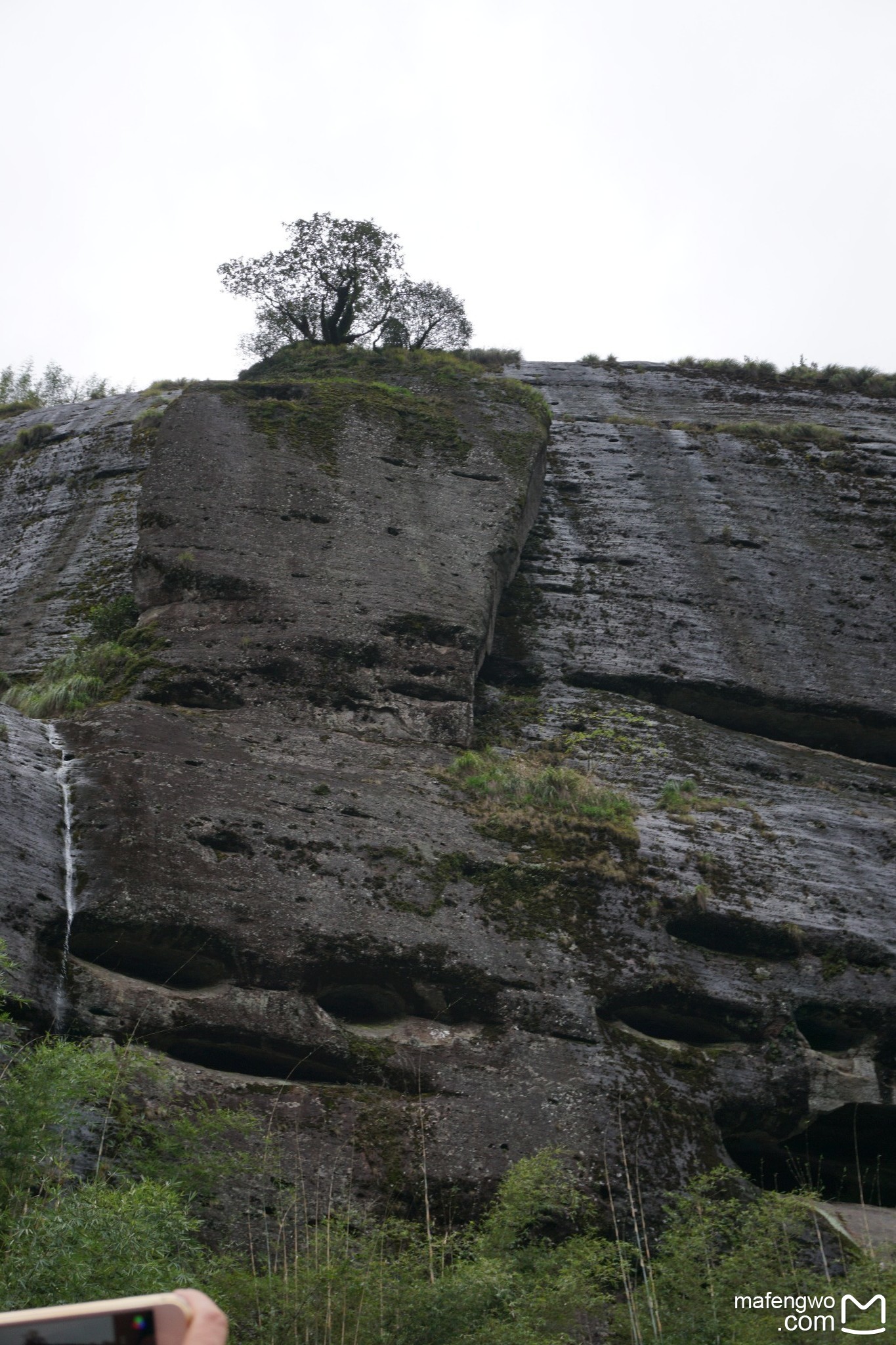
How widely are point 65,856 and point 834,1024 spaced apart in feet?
26.7

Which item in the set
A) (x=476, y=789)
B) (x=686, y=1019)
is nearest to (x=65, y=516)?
(x=476, y=789)

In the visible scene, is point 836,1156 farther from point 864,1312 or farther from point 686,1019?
point 864,1312

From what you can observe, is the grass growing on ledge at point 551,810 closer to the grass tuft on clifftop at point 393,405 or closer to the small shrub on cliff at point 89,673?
the small shrub on cliff at point 89,673

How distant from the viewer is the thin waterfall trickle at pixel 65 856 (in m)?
10.2

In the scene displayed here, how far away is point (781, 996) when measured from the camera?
497 inches

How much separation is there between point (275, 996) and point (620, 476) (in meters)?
14.0

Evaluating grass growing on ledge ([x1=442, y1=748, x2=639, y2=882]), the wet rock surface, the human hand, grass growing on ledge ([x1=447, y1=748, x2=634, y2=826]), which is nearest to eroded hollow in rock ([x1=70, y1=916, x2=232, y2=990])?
grass growing on ledge ([x1=442, y1=748, x2=639, y2=882])

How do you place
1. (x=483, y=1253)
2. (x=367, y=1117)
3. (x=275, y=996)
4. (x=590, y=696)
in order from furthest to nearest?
(x=590, y=696) < (x=275, y=996) < (x=367, y=1117) < (x=483, y=1253)

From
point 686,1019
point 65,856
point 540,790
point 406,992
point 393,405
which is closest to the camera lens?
point 65,856

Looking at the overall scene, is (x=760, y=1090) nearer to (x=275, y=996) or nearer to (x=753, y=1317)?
(x=753, y=1317)

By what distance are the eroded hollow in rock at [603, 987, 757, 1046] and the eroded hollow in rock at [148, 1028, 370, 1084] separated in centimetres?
311

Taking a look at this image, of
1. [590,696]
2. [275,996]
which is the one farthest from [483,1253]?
[590,696]

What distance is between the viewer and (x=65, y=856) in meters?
11.5

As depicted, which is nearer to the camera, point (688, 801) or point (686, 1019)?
point (686, 1019)
